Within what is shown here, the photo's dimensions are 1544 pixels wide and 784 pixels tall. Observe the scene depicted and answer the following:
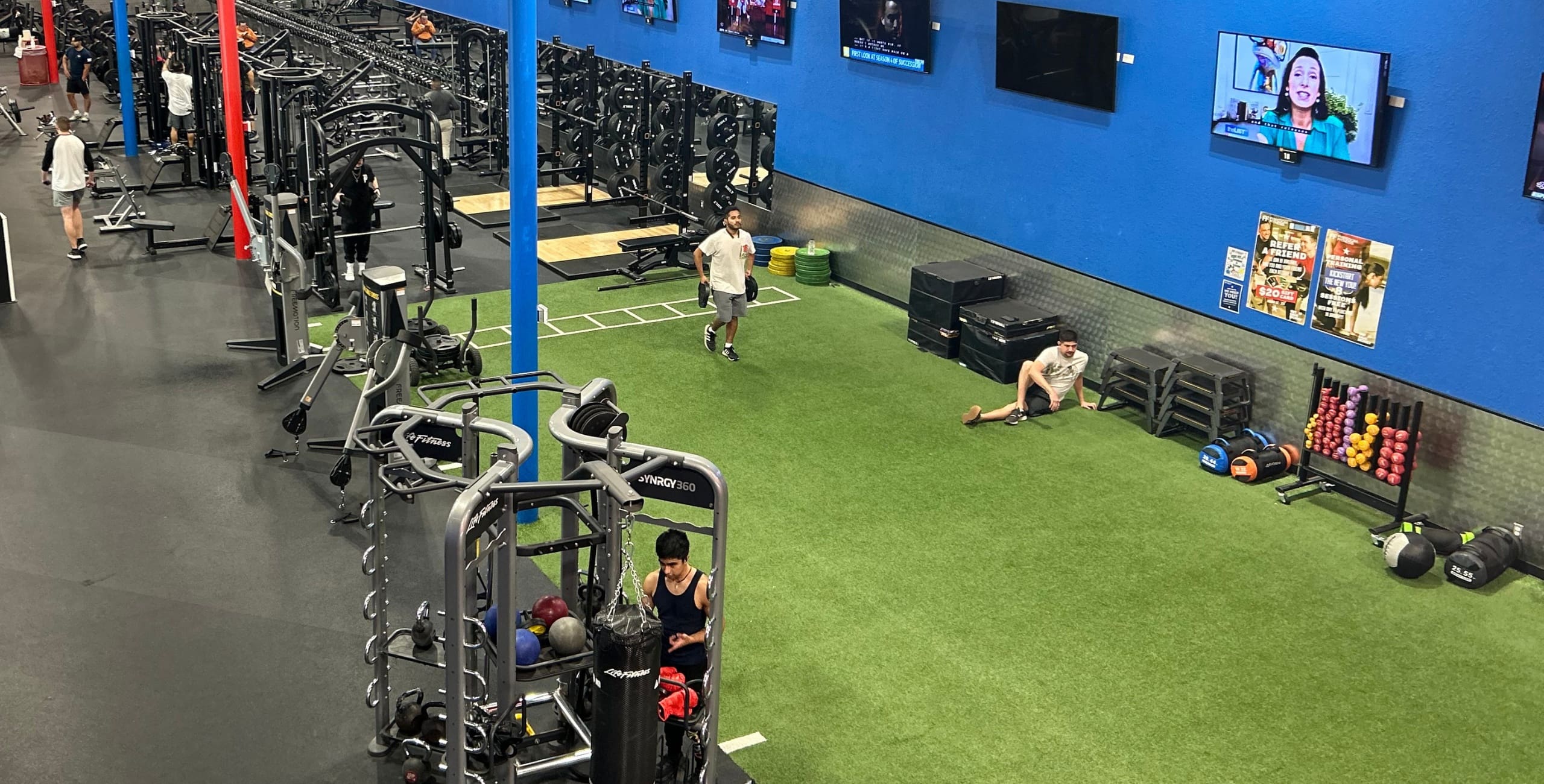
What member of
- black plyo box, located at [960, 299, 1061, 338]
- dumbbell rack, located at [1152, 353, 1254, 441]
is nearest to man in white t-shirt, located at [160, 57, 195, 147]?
black plyo box, located at [960, 299, 1061, 338]

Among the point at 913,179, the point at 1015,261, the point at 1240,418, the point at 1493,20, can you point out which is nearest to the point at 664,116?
the point at 913,179

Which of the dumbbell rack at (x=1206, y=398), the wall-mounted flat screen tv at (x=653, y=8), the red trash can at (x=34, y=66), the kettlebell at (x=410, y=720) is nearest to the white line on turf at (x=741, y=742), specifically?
the kettlebell at (x=410, y=720)

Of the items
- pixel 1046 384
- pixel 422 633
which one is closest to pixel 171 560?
pixel 422 633

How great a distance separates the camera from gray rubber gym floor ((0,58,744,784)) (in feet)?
19.0

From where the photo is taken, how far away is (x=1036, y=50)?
10.4m

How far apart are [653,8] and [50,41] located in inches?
502

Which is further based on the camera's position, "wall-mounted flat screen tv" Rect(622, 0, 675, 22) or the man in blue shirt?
the man in blue shirt

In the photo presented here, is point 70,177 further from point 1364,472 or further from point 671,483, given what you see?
point 1364,472

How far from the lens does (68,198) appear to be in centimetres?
1267

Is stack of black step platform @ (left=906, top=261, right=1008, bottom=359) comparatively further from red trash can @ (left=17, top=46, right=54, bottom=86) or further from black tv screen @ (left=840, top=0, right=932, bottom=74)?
red trash can @ (left=17, top=46, right=54, bottom=86)

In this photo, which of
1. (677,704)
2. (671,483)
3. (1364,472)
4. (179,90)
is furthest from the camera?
(179,90)

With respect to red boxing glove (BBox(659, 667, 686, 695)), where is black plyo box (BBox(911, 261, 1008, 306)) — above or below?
above

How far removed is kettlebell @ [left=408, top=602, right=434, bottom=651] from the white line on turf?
1.36 metres

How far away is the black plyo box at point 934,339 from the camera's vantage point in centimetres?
1098
